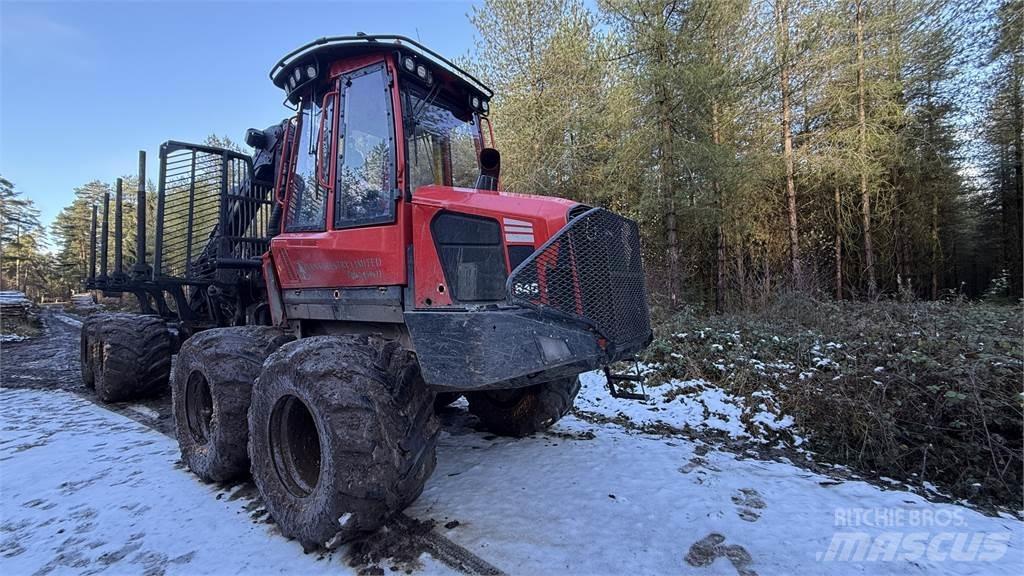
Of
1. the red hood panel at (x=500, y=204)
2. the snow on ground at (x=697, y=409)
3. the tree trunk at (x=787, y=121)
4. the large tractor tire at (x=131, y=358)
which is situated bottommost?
the snow on ground at (x=697, y=409)

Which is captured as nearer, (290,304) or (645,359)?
(290,304)

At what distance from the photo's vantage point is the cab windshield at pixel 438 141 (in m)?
3.16

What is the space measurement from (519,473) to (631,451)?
1.05m

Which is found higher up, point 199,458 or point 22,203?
point 22,203

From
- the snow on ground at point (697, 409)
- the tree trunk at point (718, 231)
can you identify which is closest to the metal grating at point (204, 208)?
the snow on ground at point (697, 409)

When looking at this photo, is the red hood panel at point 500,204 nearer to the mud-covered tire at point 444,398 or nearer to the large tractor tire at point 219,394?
the large tractor tire at point 219,394

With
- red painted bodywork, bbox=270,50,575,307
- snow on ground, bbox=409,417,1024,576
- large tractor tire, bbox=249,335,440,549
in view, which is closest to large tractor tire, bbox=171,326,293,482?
large tractor tire, bbox=249,335,440,549

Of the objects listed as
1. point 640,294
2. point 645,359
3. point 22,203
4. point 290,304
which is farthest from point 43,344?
point 22,203

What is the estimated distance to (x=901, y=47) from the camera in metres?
12.6

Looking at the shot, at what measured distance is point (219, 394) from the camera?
3402mm

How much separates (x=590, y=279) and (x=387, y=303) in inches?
50.5

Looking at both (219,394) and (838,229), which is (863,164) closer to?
(838,229)

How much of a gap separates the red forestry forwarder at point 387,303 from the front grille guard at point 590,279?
0.01m

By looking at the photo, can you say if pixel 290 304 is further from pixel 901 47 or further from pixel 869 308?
pixel 901 47
